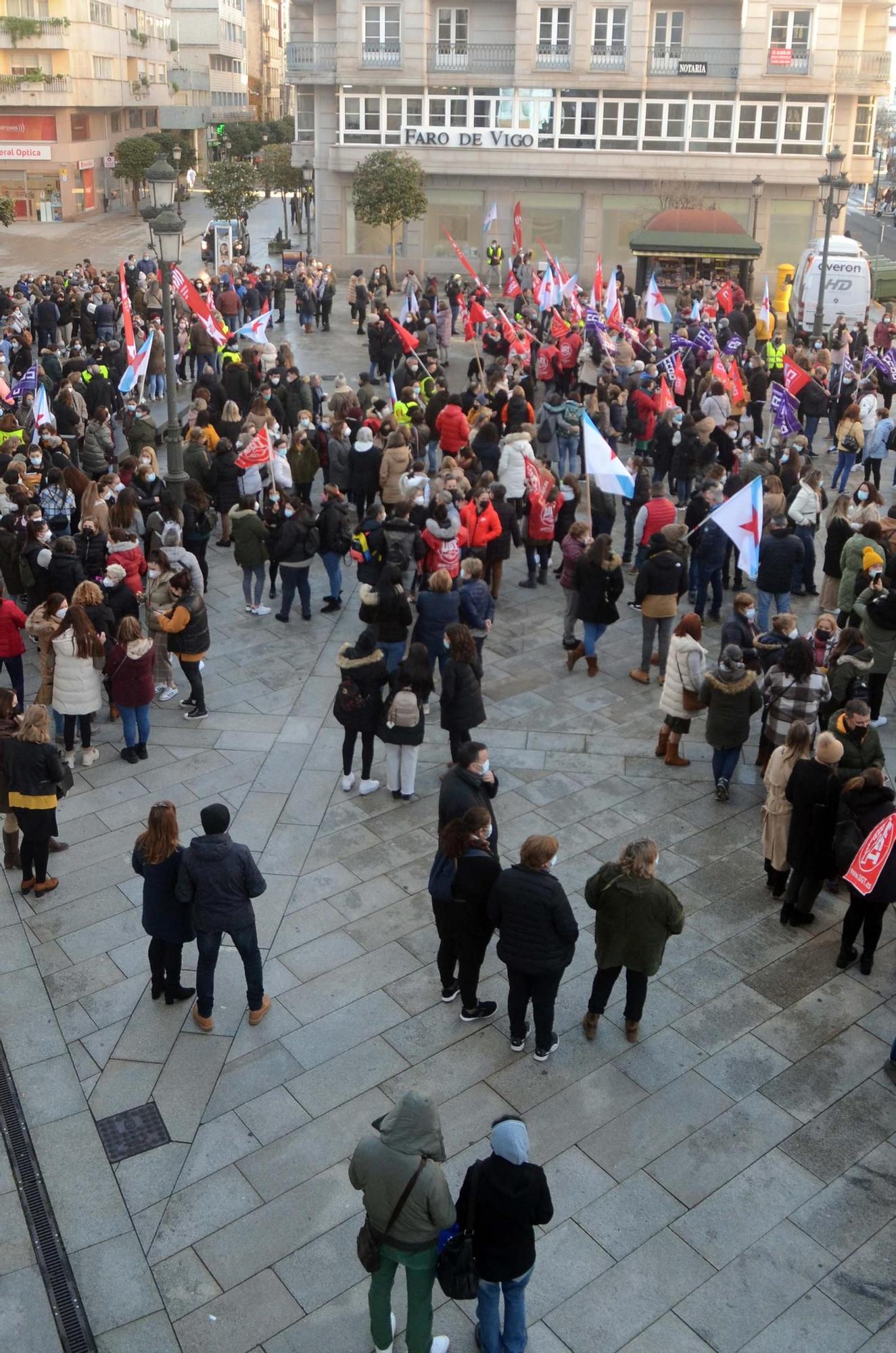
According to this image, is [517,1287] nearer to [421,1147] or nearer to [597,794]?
[421,1147]

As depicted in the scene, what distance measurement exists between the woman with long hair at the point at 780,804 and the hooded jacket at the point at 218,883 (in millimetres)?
3814

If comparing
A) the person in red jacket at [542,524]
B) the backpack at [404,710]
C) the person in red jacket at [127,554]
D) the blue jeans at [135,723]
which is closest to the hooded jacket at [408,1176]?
the backpack at [404,710]

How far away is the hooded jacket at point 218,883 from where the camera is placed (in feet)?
26.1

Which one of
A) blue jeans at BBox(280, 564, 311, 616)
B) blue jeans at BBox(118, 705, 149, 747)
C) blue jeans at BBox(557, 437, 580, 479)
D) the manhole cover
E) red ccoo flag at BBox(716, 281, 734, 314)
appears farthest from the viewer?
red ccoo flag at BBox(716, 281, 734, 314)

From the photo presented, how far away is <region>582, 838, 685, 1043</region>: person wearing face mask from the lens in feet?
25.3

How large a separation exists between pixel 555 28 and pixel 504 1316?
148 ft

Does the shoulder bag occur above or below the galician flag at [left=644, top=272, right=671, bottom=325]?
below

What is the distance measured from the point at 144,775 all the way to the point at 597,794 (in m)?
3.95

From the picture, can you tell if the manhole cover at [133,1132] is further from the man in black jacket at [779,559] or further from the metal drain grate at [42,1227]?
the man in black jacket at [779,559]

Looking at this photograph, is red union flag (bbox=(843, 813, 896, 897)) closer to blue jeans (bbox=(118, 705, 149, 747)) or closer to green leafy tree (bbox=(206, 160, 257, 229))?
blue jeans (bbox=(118, 705, 149, 747))

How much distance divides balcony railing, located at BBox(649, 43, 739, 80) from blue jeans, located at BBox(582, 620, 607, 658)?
3653cm

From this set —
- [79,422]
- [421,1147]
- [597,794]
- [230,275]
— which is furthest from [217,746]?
[230,275]

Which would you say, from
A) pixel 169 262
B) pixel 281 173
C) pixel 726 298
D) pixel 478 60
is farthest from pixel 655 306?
pixel 281 173

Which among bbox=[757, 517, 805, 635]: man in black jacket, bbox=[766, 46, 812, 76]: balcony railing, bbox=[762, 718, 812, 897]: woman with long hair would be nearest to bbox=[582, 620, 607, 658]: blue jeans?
bbox=[757, 517, 805, 635]: man in black jacket
